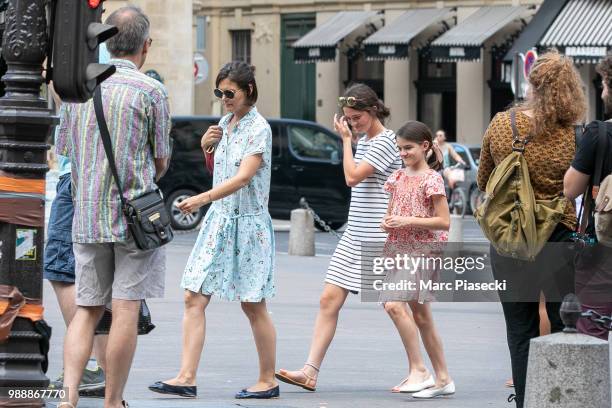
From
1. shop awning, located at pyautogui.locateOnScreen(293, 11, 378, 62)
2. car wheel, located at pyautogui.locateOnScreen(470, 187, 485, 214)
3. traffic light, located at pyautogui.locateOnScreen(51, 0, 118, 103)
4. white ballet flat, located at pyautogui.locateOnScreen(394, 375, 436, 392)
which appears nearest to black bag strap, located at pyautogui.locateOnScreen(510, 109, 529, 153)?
traffic light, located at pyautogui.locateOnScreen(51, 0, 118, 103)

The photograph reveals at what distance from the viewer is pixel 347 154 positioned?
31.2 feet

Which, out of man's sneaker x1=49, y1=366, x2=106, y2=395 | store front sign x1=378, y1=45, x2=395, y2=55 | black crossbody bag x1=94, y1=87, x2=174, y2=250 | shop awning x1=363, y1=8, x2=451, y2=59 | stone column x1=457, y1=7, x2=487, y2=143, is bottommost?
man's sneaker x1=49, y1=366, x2=106, y2=395

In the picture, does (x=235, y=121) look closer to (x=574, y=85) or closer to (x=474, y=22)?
(x=574, y=85)

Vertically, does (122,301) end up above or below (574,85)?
below

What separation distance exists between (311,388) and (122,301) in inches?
78.9

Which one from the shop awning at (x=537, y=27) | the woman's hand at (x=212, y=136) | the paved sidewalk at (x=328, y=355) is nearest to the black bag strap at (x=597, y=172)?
the paved sidewalk at (x=328, y=355)

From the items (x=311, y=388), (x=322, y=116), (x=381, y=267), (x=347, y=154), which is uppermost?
(x=322, y=116)

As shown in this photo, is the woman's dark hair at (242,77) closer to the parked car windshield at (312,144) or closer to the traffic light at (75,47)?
the traffic light at (75,47)

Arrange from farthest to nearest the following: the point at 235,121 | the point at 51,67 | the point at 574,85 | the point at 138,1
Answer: the point at 138,1 < the point at 235,121 < the point at 574,85 < the point at 51,67

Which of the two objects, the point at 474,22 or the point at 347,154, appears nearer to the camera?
the point at 347,154

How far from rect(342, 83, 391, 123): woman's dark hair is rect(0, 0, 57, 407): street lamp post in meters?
2.72

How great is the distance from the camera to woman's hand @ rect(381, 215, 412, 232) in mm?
9148

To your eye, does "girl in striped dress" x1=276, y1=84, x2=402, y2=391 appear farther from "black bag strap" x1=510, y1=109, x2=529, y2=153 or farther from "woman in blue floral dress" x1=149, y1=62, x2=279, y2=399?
"black bag strap" x1=510, y1=109, x2=529, y2=153

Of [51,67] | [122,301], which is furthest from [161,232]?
[51,67]
